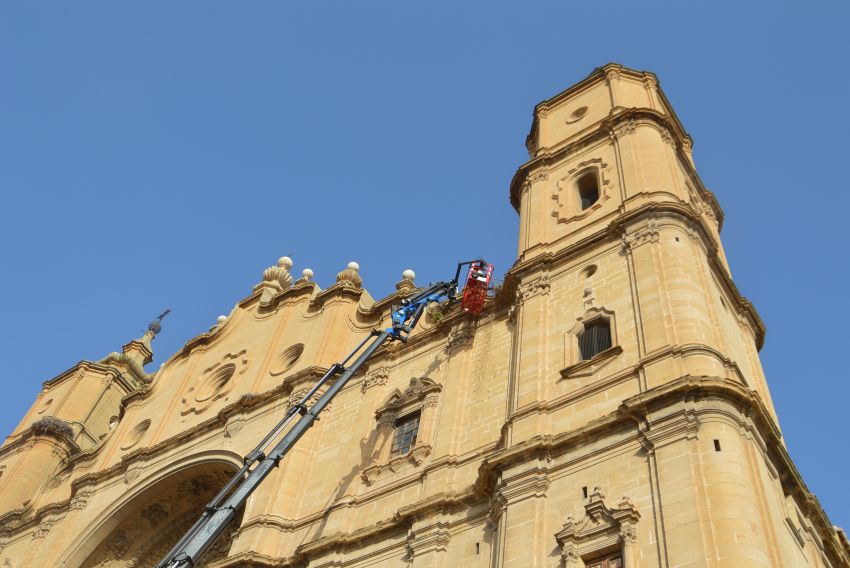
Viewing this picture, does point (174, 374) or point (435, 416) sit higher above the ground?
point (174, 374)

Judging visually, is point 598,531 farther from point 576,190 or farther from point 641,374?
point 576,190

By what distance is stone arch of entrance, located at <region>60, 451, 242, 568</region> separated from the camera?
98.9ft

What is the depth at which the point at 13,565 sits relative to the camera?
32.0 metres

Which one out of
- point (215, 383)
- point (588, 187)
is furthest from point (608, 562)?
point (215, 383)

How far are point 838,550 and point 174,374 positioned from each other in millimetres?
24957

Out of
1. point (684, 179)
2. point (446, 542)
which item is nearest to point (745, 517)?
point (446, 542)

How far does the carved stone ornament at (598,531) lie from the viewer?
16.4 m

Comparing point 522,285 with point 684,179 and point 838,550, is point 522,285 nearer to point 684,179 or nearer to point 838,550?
point 684,179

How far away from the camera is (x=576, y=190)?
29.0 m

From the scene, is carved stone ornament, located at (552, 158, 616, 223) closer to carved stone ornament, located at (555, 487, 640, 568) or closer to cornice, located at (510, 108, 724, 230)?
cornice, located at (510, 108, 724, 230)

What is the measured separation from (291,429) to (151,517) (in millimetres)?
11668

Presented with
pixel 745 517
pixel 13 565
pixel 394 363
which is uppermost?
pixel 394 363

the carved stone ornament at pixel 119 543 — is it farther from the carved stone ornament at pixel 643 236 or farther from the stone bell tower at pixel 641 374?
the carved stone ornament at pixel 643 236

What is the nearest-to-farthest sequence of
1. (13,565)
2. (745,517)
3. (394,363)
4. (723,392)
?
(745,517), (723,392), (394,363), (13,565)
